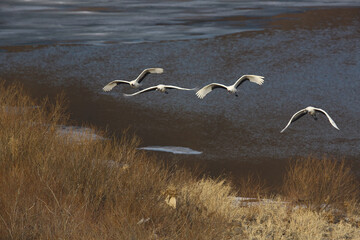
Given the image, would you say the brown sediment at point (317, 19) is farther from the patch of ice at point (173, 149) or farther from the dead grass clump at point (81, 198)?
the dead grass clump at point (81, 198)

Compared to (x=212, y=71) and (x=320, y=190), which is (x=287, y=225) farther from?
(x=212, y=71)

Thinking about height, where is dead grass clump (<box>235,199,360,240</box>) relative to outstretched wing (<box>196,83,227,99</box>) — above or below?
below

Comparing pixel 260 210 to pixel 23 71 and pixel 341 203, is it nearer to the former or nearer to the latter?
pixel 341 203

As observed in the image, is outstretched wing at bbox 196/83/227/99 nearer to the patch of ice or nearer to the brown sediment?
the patch of ice

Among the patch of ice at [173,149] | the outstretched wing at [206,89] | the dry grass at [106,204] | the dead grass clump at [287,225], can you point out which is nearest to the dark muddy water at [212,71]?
the patch of ice at [173,149]

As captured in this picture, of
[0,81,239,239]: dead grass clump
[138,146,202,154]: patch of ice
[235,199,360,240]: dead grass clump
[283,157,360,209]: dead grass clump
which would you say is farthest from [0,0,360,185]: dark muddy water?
[0,81,239,239]: dead grass clump

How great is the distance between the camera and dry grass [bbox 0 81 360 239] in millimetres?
6695

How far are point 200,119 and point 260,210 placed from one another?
20.7 feet

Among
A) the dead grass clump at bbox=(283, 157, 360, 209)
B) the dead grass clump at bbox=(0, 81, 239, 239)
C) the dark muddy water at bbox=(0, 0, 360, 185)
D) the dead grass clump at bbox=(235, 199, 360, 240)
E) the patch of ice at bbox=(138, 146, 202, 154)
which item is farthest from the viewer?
the dark muddy water at bbox=(0, 0, 360, 185)

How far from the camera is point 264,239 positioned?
8.70m

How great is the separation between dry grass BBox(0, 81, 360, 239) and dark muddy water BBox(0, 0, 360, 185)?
3.14 meters

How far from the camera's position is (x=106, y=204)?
7.70 m

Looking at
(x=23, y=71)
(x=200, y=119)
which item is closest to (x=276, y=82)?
(x=200, y=119)

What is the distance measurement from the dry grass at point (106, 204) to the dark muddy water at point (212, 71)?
314 cm
